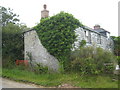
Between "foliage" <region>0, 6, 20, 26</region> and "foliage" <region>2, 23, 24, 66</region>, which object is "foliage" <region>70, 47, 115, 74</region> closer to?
"foliage" <region>2, 23, 24, 66</region>

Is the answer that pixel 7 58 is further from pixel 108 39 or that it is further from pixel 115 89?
pixel 108 39

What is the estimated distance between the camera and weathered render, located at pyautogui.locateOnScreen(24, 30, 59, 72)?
12.9m

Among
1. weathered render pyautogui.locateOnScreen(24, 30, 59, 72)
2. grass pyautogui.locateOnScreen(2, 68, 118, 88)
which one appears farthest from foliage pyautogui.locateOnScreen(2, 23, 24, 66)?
grass pyautogui.locateOnScreen(2, 68, 118, 88)

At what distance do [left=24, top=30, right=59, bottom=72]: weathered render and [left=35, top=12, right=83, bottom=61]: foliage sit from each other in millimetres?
801

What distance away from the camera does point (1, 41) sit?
15.8 m

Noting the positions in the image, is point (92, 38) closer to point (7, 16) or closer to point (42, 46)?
point (42, 46)

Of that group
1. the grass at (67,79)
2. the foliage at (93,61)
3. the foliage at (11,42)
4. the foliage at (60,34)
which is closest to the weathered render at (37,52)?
the foliage at (60,34)

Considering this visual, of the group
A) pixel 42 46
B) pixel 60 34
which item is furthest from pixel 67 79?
pixel 42 46

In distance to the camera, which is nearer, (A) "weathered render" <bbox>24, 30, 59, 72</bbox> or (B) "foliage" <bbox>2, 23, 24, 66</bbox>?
(A) "weathered render" <bbox>24, 30, 59, 72</bbox>

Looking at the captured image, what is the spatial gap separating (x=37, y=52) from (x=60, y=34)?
3792 millimetres

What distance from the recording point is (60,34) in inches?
473

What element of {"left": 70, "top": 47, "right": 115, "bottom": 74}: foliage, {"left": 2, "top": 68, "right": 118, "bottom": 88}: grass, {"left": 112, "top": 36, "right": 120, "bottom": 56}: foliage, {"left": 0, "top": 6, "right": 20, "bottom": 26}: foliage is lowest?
{"left": 2, "top": 68, "right": 118, "bottom": 88}: grass

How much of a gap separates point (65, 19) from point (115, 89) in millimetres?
7318

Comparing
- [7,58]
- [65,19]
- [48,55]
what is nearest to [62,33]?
[65,19]
